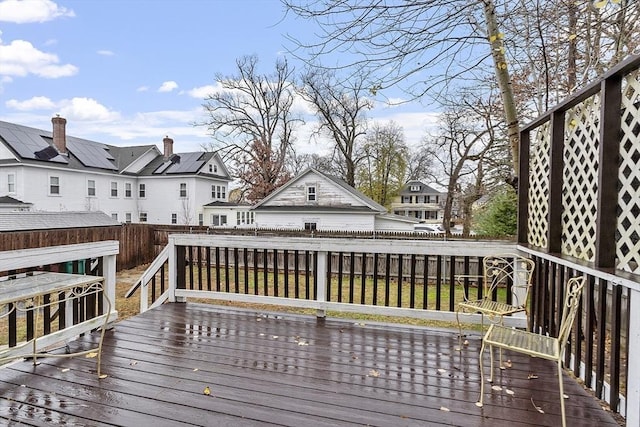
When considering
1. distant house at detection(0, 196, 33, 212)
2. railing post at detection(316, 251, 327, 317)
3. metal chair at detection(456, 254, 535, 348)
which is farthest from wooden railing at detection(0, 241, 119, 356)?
distant house at detection(0, 196, 33, 212)

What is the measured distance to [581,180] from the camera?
8.66 feet

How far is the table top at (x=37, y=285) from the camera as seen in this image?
2327 mm

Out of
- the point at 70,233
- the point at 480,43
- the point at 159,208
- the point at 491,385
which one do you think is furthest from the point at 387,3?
the point at 159,208

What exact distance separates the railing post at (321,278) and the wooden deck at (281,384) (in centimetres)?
56

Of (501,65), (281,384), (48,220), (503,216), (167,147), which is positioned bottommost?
Answer: (281,384)

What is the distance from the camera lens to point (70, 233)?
11.3 metres

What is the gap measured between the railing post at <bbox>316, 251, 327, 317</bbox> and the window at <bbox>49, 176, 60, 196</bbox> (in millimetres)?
20450

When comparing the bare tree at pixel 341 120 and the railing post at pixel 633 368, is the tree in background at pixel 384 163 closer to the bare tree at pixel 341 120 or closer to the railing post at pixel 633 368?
the bare tree at pixel 341 120

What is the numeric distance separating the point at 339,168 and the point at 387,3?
23.8m

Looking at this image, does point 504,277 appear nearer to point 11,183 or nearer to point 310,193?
point 310,193

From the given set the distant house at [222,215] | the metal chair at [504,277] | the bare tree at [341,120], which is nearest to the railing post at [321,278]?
the metal chair at [504,277]

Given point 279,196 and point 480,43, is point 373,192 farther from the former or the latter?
point 480,43

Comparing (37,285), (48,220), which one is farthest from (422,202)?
(37,285)

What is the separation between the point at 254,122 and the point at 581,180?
985 inches
